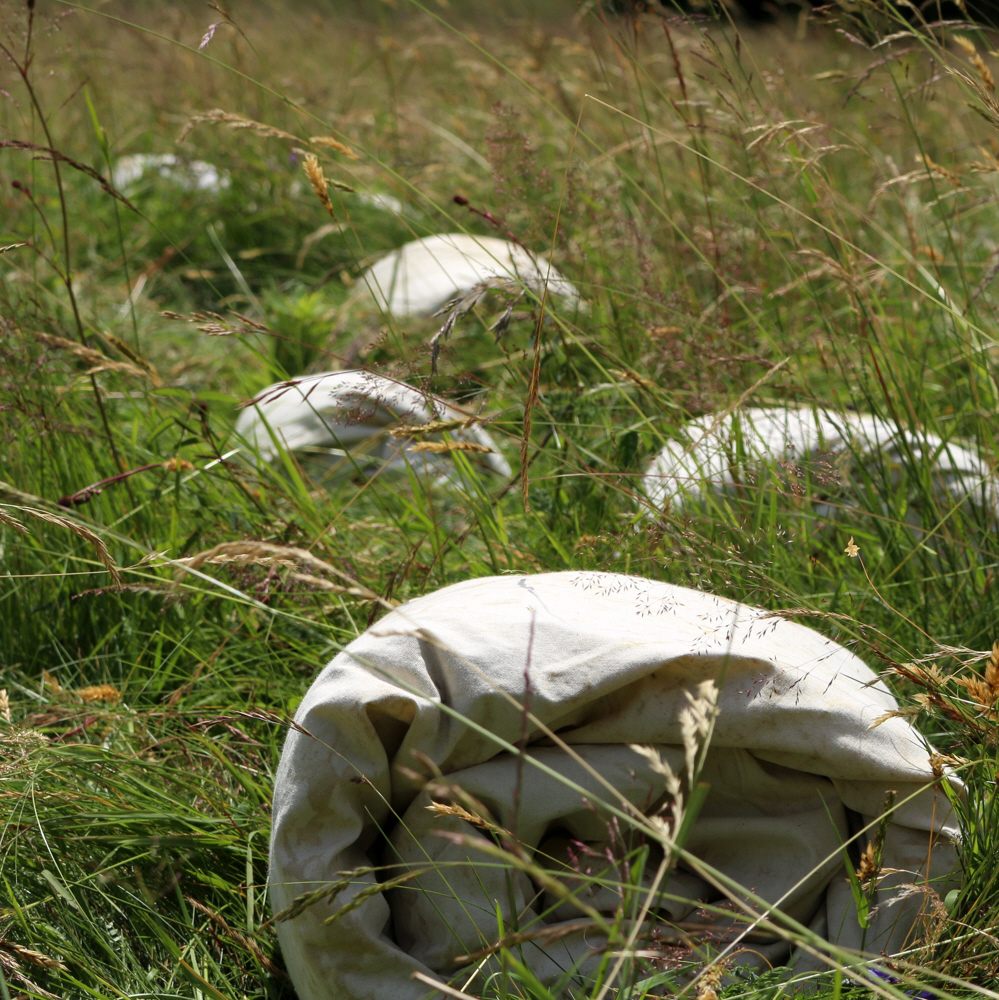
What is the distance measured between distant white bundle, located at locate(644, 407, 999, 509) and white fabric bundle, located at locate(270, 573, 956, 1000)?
1.65ft

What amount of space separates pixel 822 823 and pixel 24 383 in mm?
1997

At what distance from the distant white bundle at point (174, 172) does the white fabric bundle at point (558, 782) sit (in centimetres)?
435

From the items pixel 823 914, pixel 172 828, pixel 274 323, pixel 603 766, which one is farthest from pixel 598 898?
pixel 274 323

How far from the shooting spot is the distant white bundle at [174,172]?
5016mm

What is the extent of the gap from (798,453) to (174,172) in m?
4.41

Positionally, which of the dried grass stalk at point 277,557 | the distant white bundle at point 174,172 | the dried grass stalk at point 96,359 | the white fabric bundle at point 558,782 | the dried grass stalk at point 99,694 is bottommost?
the dried grass stalk at point 99,694

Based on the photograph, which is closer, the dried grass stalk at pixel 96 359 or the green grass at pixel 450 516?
the green grass at pixel 450 516

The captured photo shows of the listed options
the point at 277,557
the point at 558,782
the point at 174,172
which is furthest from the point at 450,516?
the point at 174,172

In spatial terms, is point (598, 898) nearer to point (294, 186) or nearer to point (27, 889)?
point (27, 889)

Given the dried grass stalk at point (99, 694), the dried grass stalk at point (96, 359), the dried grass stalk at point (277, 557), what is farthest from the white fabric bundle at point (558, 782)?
the dried grass stalk at point (96, 359)

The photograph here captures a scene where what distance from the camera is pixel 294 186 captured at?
5.06 metres

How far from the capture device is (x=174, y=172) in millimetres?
5156

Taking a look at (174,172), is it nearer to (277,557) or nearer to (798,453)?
(798,453)

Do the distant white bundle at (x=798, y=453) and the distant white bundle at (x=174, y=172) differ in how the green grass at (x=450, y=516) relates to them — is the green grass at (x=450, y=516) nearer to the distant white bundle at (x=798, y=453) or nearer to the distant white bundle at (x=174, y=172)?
the distant white bundle at (x=798, y=453)
